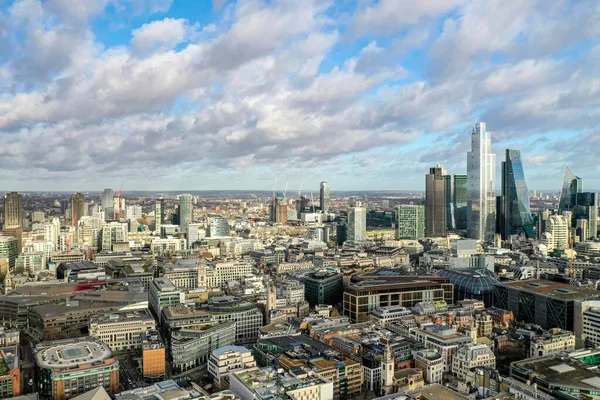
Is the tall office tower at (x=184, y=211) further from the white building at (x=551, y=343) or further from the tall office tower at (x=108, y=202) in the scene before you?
the white building at (x=551, y=343)

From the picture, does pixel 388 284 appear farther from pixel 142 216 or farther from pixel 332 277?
pixel 142 216

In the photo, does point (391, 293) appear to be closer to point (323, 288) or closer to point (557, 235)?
point (323, 288)

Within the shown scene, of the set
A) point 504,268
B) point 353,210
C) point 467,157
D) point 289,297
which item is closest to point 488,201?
point 467,157

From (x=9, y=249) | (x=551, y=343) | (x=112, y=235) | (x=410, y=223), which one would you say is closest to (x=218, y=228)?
(x=112, y=235)

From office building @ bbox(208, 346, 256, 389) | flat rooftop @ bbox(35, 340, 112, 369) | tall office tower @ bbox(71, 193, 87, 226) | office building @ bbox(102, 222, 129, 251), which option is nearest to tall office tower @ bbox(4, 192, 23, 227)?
office building @ bbox(102, 222, 129, 251)

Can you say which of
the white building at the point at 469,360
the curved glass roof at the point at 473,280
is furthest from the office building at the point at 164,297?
the curved glass roof at the point at 473,280

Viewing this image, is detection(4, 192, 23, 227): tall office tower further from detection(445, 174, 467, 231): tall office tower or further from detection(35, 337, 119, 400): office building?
detection(445, 174, 467, 231): tall office tower
